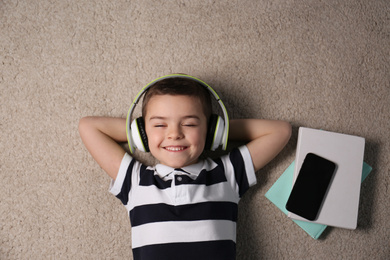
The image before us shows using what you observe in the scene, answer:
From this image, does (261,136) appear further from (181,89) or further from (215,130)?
(181,89)

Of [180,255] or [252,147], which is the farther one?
[252,147]

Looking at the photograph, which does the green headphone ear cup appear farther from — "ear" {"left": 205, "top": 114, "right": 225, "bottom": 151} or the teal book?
the teal book

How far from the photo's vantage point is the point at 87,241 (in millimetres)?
1072

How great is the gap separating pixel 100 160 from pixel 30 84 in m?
0.37

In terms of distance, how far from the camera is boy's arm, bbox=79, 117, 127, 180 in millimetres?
991

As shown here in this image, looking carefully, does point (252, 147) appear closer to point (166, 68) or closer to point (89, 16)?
point (166, 68)

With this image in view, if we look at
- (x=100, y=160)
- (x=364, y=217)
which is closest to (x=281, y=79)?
(x=364, y=217)

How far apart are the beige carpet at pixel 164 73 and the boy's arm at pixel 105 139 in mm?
93

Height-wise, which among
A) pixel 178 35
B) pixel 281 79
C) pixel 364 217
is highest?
pixel 178 35

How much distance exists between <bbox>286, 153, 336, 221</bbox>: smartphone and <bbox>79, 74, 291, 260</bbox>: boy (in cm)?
13

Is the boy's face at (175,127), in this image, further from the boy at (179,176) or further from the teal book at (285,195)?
the teal book at (285,195)

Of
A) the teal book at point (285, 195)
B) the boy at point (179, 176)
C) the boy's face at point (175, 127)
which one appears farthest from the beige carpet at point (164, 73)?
the boy's face at point (175, 127)

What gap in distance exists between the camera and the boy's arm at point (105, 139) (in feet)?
3.25

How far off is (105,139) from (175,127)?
0.86ft
